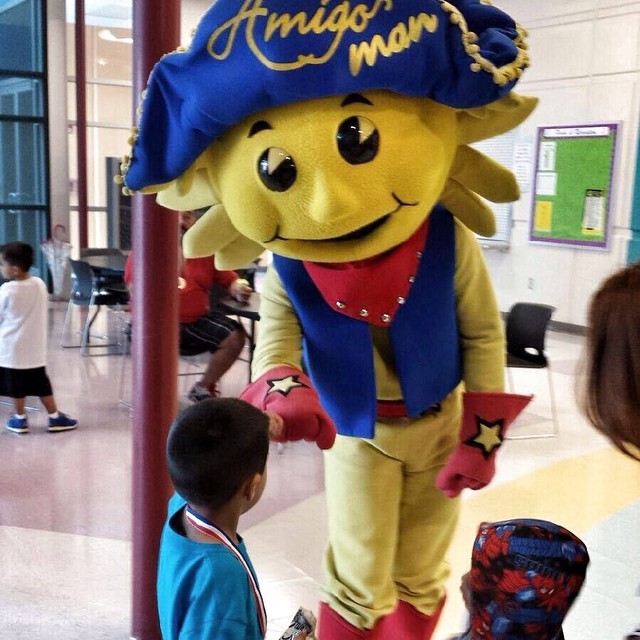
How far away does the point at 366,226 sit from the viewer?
1495 mm

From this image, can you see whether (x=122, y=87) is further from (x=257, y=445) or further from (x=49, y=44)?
(x=257, y=445)

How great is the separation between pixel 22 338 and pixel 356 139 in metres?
3.57

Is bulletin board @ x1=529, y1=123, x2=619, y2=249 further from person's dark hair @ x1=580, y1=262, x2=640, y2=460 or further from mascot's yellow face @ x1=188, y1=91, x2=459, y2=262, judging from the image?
person's dark hair @ x1=580, y1=262, x2=640, y2=460

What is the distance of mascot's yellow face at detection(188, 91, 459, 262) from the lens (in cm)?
141

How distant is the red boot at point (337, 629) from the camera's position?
1.87 metres

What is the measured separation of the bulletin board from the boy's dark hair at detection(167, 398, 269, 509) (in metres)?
6.93

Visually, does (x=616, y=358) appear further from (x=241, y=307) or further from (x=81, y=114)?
(x=81, y=114)

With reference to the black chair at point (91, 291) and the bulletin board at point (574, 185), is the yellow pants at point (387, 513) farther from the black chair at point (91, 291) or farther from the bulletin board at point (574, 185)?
the bulletin board at point (574, 185)

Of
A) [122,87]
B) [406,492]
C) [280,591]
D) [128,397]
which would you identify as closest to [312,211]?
[406,492]

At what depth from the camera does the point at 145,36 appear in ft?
6.87

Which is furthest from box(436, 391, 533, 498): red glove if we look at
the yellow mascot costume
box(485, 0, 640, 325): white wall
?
box(485, 0, 640, 325): white wall

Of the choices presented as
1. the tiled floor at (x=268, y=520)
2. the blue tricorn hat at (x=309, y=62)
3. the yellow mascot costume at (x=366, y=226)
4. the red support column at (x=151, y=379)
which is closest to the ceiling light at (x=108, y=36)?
the tiled floor at (x=268, y=520)

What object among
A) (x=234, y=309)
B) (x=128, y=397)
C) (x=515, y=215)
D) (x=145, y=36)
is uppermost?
(x=145, y=36)

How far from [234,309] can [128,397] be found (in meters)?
1.17
